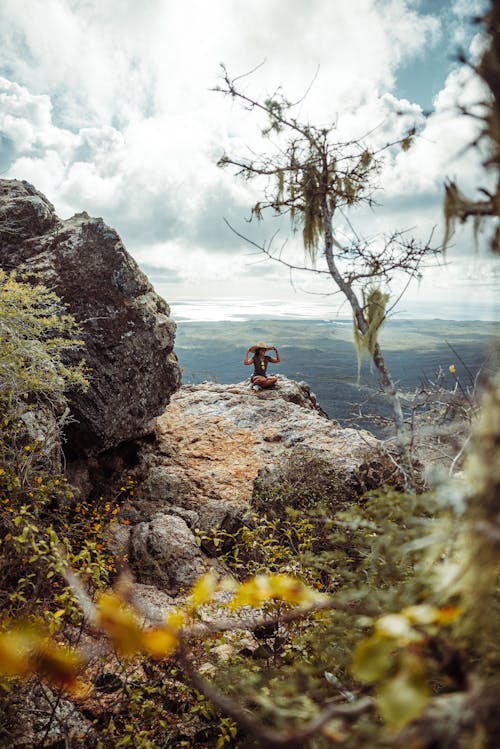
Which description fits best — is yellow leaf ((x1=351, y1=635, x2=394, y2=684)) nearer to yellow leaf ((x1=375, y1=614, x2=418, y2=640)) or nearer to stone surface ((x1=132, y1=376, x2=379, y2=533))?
yellow leaf ((x1=375, y1=614, x2=418, y2=640))

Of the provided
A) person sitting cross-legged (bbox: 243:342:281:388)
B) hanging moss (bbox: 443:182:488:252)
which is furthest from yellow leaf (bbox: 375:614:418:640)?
person sitting cross-legged (bbox: 243:342:281:388)

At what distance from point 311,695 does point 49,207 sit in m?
9.28

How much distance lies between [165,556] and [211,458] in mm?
3516

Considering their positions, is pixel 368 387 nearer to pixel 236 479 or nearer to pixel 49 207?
pixel 236 479

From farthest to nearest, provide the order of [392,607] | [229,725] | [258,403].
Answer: [258,403]
[229,725]
[392,607]

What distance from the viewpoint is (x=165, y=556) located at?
19.3ft

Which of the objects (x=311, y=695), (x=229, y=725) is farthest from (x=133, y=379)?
(x=311, y=695)

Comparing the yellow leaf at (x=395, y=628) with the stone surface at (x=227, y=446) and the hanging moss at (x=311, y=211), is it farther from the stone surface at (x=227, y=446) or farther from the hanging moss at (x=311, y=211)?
the stone surface at (x=227, y=446)

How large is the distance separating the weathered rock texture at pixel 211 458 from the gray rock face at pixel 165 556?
0.01 meters

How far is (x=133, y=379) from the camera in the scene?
7777 millimetres

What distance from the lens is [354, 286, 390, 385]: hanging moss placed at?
410cm

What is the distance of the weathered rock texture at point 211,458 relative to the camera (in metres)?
6.06

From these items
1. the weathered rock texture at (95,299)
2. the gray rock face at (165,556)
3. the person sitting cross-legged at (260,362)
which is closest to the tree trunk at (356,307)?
the gray rock face at (165,556)

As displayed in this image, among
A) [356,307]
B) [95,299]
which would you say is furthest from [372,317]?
[95,299]
